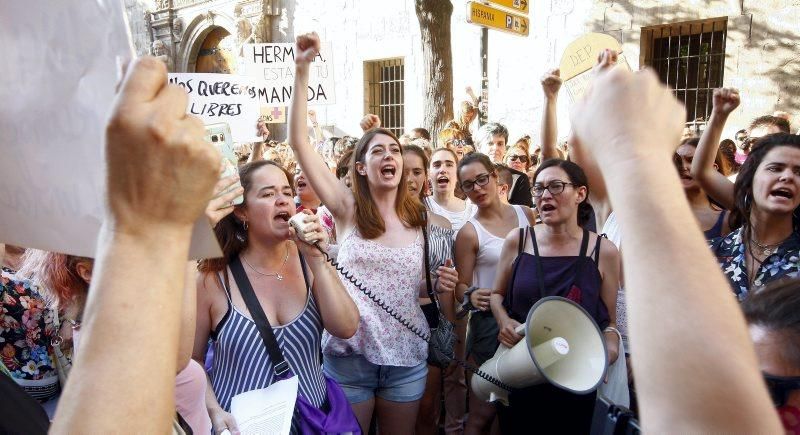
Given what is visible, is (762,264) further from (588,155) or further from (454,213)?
(454,213)

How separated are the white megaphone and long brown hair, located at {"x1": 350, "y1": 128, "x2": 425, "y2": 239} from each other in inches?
36.6

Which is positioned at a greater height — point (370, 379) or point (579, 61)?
point (579, 61)

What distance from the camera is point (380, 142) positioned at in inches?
133

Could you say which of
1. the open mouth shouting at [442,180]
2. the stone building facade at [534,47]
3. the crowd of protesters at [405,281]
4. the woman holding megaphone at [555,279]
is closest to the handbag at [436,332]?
the crowd of protesters at [405,281]

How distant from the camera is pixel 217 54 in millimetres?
18234

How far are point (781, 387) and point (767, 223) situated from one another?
1792 mm

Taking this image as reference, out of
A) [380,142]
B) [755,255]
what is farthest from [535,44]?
[755,255]

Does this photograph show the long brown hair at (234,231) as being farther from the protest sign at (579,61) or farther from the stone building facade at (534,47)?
the stone building facade at (534,47)

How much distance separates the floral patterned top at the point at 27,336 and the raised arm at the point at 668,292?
2.09 meters

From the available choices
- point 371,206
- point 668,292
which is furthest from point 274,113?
point 668,292

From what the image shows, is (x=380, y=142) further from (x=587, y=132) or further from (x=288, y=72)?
(x=288, y=72)

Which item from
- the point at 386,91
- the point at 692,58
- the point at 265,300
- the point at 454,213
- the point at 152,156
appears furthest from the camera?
the point at 386,91

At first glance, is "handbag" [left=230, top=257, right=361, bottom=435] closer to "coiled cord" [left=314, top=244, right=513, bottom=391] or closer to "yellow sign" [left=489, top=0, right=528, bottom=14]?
"coiled cord" [left=314, top=244, right=513, bottom=391]

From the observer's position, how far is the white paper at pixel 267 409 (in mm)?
2099
